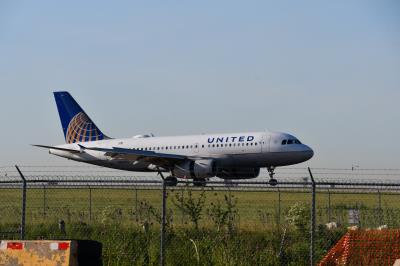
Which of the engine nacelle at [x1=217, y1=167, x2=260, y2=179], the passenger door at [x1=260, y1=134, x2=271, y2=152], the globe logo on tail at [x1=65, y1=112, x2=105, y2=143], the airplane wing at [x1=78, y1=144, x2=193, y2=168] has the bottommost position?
the engine nacelle at [x1=217, y1=167, x2=260, y2=179]

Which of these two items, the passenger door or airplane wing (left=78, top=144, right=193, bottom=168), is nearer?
the passenger door

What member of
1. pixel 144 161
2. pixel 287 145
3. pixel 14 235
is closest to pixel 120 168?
pixel 144 161

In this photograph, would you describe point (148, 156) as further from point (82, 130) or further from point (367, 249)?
Result: point (367, 249)

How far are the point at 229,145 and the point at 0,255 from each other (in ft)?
103

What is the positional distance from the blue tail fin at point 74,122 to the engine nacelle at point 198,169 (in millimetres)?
11193

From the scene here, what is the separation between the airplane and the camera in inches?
1686

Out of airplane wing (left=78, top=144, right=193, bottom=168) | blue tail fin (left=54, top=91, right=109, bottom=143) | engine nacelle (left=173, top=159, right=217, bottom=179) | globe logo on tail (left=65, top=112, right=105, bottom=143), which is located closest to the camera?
engine nacelle (left=173, top=159, right=217, bottom=179)

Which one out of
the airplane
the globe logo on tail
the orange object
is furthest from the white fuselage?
the orange object

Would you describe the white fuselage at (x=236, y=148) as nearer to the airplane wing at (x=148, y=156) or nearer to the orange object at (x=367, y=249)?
the airplane wing at (x=148, y=156)

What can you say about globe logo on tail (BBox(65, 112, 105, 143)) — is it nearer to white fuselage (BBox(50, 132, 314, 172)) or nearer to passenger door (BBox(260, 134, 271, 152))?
white fuselage (BBox(50, 132, 314, 172))

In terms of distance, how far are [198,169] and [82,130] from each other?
13.7 m

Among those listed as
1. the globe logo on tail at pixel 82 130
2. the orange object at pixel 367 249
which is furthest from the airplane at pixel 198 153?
the orange object at pixel 367 249

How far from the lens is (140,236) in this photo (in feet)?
60.2

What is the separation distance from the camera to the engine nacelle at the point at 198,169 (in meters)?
44.3
